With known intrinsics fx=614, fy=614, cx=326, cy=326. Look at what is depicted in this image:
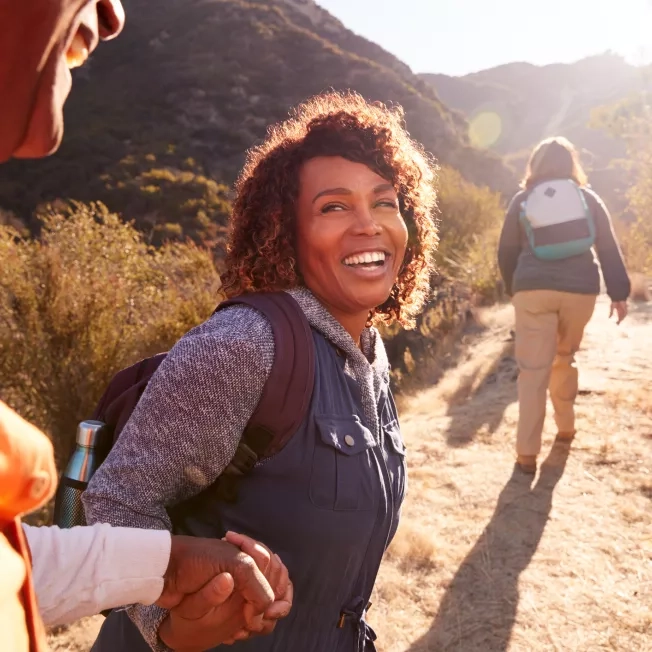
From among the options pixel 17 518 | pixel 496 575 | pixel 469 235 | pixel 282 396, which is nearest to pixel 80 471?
pixel 282 396

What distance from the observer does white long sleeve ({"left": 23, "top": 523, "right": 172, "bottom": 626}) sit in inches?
30.0

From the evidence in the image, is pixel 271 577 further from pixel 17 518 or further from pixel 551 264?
pixel 551 264

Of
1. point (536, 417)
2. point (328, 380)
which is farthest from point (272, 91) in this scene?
point (328, 380)

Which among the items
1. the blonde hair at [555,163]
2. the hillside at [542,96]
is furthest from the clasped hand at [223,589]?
the hillside at [542,96]

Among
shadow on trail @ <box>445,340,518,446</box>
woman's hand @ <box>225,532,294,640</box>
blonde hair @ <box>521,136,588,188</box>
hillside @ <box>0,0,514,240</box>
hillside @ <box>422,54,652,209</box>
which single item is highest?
hillside @ <box>422,54,652,209</box>

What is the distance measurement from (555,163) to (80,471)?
3.47m

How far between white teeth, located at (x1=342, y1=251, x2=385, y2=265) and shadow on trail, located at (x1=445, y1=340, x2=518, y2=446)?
3.63 meters

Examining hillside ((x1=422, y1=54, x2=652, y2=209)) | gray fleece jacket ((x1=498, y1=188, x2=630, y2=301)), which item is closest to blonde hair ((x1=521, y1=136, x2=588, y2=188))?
gray fleece jacket ((x1=498, y1=188, x2=630, y2=301))

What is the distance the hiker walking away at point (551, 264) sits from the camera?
3748 mm

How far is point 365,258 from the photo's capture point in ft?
5.29

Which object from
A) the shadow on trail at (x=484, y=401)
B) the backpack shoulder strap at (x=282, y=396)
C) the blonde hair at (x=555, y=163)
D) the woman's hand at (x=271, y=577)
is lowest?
the shadow on trail at (x=484, y=401)

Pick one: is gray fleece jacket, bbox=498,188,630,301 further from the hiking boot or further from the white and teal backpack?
the hiking boot

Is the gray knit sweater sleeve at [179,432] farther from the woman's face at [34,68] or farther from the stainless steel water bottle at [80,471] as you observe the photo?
the woman's face at [34,68]

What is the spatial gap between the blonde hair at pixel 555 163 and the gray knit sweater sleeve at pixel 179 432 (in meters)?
3.19
